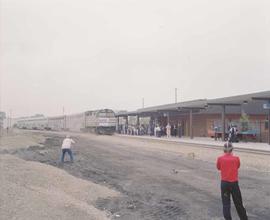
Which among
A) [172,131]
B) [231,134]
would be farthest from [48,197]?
[172,131]

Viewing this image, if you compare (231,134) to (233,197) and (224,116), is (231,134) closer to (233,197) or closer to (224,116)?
(224,116)

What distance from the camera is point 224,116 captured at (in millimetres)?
45812

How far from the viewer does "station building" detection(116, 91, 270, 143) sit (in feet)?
145

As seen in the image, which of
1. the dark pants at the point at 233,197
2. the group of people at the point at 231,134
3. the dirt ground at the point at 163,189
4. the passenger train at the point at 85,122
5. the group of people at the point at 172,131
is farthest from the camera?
the passenger train at the point at 85,122

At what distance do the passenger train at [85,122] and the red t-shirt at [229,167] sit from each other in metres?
59.6

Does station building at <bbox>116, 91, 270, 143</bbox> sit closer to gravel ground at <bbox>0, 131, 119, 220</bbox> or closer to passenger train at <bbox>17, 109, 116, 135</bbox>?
passenger train at <bbox>17, 109, 116, 135</bbox>

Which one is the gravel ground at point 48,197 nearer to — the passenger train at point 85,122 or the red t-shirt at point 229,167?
the red t-shirt at point 229,167

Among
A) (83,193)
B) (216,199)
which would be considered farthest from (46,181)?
(216,199)

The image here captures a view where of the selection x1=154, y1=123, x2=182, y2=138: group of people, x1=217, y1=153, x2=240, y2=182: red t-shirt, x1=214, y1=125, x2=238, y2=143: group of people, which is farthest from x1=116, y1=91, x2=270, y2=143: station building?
x1=217, y1=153, x2=240, y2=182: red t-shirt

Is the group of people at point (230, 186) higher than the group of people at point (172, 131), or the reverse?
the group of people at point (172, 131)

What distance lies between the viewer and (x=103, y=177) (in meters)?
19.5

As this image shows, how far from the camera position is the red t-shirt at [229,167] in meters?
9.98

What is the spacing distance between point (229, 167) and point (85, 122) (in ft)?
233

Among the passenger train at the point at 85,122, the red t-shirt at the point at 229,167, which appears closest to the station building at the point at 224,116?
the passenger train at the point at 85,122
